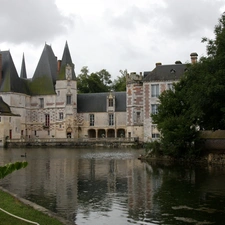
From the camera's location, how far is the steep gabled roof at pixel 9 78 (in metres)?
57.8

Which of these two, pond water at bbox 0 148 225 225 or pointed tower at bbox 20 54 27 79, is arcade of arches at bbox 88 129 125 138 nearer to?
pointed tower at bbox 20 54 27 79

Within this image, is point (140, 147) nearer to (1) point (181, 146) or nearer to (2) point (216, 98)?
(1) point (181, 146)

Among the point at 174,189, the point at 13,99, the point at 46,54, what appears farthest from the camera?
the point at 46,54

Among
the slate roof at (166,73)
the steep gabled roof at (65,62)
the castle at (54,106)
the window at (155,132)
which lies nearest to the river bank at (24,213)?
the slate roof at (166,73)

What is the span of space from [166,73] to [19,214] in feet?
131

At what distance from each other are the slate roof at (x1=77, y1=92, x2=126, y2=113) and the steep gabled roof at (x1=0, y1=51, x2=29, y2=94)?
8.31 metres

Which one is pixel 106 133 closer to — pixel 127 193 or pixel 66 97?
pixel 66 97

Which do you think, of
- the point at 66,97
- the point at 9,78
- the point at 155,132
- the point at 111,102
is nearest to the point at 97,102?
the point at 111,102

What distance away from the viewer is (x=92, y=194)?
14219 millimetres

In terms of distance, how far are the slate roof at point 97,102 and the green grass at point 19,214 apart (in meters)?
47.2

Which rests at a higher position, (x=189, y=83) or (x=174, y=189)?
(x=189, y=83)

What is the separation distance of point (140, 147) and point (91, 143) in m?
6.48

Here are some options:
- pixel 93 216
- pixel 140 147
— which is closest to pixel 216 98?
pixel 93 216

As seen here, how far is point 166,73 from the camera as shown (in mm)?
48031
